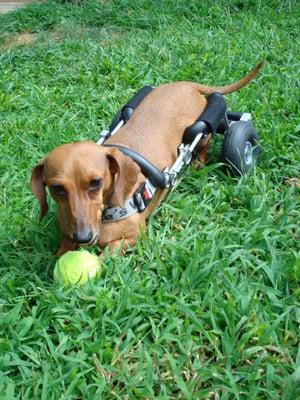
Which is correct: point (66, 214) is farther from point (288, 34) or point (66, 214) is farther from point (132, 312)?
point (288, 34)

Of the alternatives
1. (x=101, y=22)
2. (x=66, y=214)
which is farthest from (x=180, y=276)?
(x=101, y=22)

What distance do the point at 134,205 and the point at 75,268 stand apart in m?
0.51

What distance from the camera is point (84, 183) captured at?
268cm

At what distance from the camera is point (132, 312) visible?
8.43 ft

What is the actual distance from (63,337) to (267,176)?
170cm

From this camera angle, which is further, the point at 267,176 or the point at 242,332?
the point at 267,176

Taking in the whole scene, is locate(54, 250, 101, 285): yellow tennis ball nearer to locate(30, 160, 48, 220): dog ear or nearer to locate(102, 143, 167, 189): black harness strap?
locate(30, 160, 48, 220): dog ear

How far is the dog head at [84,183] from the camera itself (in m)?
2.66

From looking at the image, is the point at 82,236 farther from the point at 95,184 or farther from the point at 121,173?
the point at 121,173

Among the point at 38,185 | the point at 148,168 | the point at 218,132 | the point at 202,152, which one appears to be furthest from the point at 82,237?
the point at 218,132

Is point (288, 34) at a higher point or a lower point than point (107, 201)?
lower

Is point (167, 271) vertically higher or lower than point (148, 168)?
lower

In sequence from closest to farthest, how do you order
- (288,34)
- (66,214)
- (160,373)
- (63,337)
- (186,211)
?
(160,373) → (63,337) → (66,214) → (186,211) → (288,34)

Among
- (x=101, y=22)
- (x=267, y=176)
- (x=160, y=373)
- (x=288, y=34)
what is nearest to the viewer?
(x=160, y=373)
